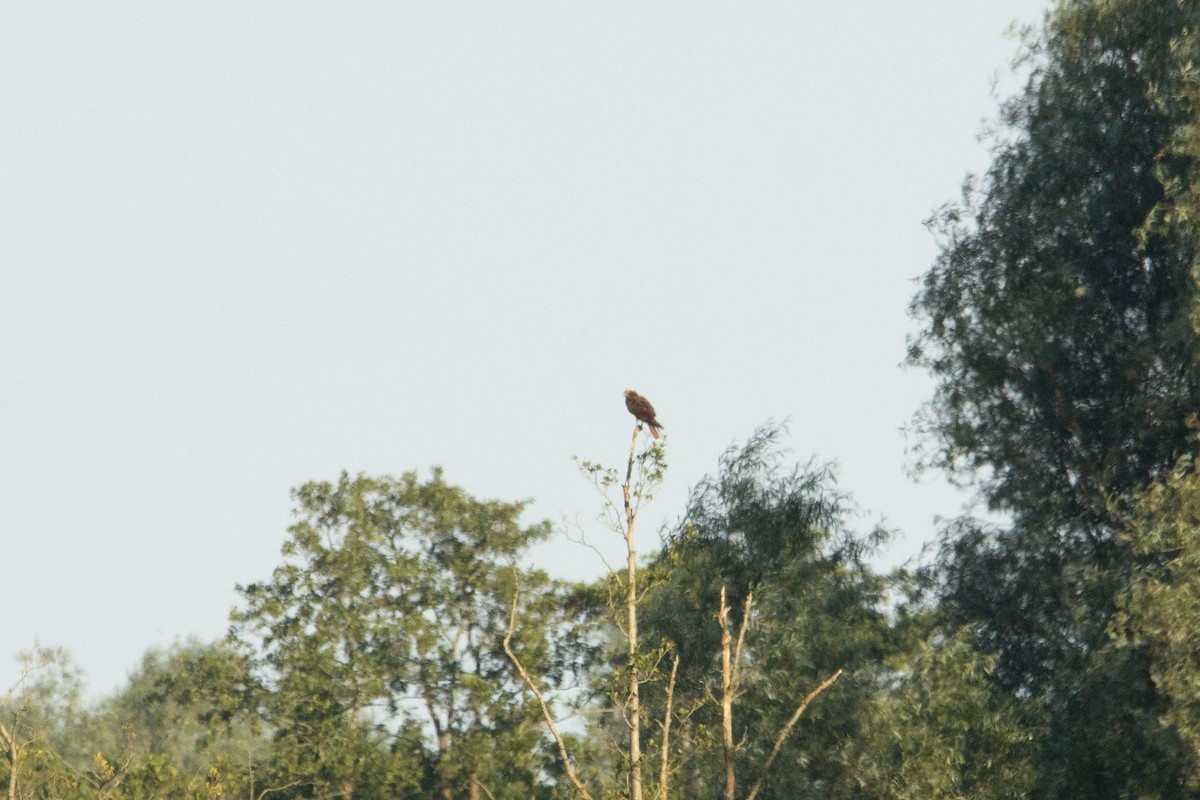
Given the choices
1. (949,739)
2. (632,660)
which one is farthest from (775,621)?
(632,660)

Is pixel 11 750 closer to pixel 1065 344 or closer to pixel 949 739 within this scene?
pixel 949 739

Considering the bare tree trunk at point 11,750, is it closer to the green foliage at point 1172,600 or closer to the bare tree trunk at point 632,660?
the bare tree trunk at point 632,660

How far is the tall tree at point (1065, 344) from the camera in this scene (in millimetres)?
24516

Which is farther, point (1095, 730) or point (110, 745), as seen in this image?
point (110, 745)

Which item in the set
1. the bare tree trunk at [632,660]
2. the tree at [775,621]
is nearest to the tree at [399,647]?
the tree at [775,621]

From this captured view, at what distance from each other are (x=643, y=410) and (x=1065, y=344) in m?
9.85

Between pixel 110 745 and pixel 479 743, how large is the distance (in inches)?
2381

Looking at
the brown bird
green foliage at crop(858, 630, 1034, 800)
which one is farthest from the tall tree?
the brown bird

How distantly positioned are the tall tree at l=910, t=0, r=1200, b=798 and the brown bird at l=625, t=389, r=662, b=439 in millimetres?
8204

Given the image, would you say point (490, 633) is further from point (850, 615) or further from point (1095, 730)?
point (1095, 730)


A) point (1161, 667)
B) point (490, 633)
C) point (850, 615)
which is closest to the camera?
point (1161, 667)

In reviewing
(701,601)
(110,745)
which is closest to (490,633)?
(701,601)

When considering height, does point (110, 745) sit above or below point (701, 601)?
above

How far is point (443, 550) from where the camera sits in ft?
125
